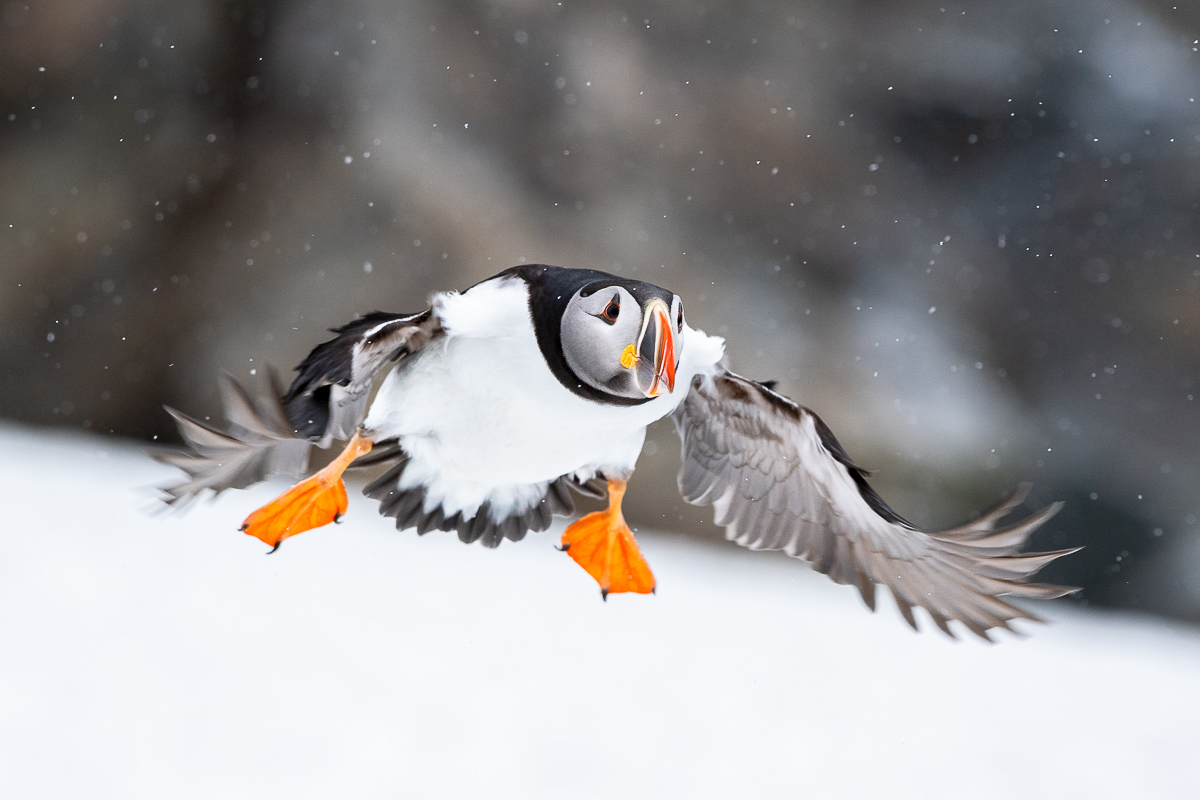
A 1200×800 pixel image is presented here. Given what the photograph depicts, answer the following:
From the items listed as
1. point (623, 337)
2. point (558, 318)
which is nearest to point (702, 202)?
point (558, 318)

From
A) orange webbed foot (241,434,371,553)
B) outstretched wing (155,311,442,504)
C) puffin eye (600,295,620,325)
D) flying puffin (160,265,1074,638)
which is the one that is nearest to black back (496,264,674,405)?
flying puffin (160,265,1074,638)

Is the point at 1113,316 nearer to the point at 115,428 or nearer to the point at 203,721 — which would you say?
the point at 203,721

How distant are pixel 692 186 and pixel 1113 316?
262 cm

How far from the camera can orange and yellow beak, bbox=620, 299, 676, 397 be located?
7.13 ft

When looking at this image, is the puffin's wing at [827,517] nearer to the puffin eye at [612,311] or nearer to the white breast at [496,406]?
the white breast at [496,406]

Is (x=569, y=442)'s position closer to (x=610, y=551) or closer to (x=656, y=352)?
(x=656, y=352)

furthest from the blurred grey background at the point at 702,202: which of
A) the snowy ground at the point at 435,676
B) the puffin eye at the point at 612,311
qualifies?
the puffin eye at the point at 612,311

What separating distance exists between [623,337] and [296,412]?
38.4 inches

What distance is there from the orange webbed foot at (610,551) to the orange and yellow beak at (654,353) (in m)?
1.00

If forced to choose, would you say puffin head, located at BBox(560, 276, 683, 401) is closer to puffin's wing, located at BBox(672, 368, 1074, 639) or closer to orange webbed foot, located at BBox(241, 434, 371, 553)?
puffin's wing, located at BBox(672, 368, 1074, 639)

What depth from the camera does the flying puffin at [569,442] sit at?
2402mm

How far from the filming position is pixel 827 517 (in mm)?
3066

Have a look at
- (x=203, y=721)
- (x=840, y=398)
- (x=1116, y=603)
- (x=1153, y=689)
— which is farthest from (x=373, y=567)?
(x=1116, y=603)

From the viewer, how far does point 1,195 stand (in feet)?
17.5
